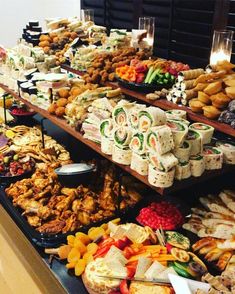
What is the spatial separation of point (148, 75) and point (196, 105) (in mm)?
596

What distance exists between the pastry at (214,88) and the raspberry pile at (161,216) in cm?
73

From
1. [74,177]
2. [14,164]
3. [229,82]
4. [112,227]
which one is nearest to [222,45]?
[229,82]

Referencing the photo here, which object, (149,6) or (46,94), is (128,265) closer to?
(46,94)

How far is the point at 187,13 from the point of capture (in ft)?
16.8

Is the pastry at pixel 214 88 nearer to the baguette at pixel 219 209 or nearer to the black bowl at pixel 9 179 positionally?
the baguette at pixel 219 209

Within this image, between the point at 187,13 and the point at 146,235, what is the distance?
3933 mm

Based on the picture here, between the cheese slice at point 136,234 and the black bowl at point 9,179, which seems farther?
the black bowl at point 9,179

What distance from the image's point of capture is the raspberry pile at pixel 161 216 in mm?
2164

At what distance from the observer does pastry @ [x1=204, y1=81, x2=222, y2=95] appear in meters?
2.29

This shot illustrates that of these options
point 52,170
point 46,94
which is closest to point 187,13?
point 46,94

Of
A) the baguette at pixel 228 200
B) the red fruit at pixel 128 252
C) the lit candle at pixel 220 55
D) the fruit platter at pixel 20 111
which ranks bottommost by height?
the red fruit at pixel 128 252

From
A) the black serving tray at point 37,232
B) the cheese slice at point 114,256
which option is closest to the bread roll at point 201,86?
the black serving tray at point 37,232

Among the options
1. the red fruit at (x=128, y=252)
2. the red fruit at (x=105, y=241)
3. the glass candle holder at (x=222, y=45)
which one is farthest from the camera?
the glass candle holder at (x=222, y=45)

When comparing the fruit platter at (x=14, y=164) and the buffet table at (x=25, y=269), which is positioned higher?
the fruit platter at (x=14, y=164)
